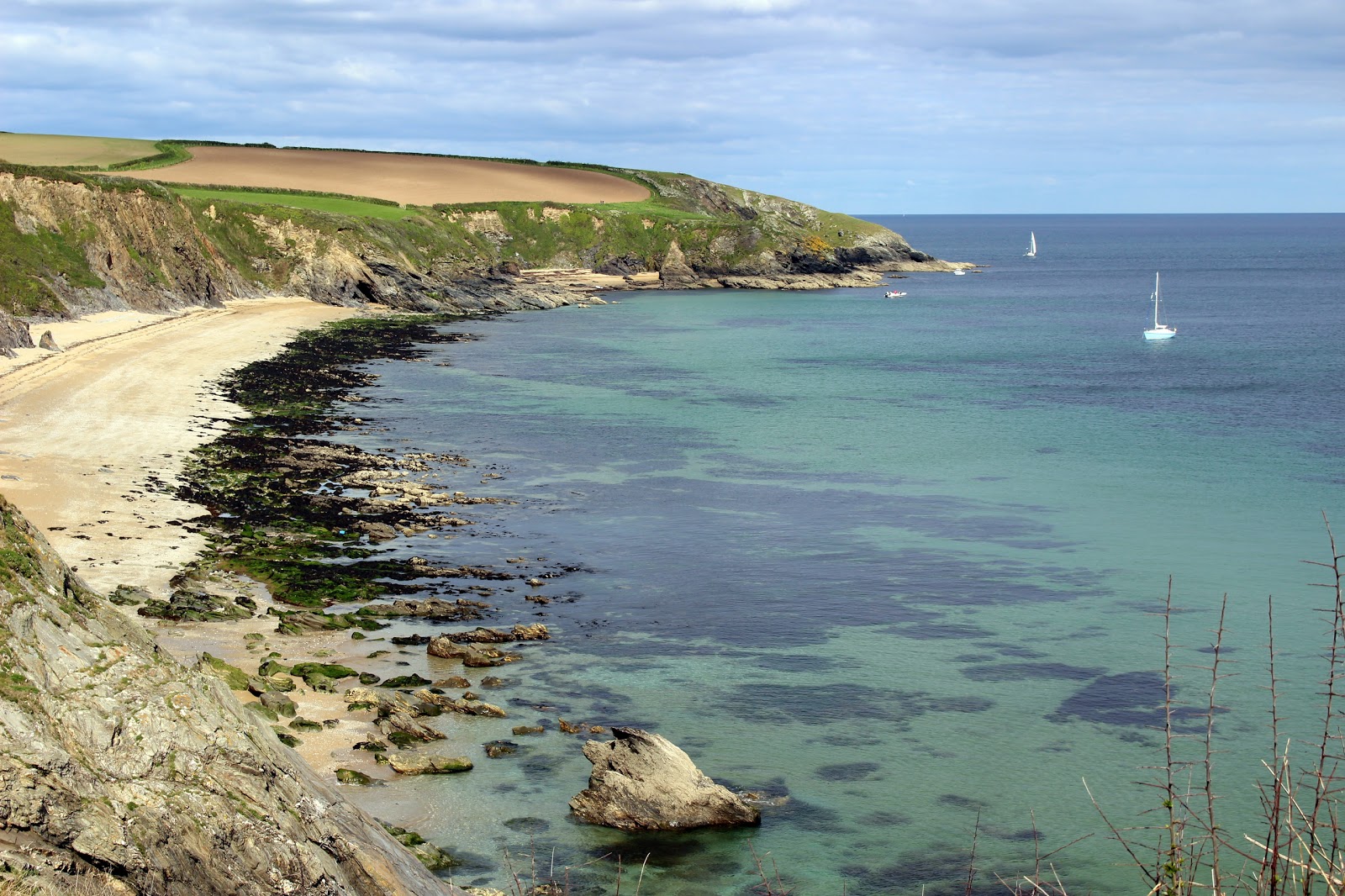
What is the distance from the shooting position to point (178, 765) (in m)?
11.2

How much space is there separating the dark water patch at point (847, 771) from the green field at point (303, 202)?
347ft

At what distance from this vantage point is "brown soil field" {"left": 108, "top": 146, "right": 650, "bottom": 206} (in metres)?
140

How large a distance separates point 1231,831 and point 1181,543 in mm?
19260

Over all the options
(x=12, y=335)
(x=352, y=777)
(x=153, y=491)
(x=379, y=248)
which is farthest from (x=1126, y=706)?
(x=379, y=248)

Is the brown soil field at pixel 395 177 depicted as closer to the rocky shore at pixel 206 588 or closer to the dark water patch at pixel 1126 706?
the rocky shore at pixel 206 588

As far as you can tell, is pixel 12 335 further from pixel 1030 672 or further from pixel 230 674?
pixel 1030 672

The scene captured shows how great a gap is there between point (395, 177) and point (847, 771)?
504 ft

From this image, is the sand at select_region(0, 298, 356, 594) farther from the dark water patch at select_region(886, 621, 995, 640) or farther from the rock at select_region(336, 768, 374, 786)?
the dark water patch at select_region(886, 621, 995, 640)

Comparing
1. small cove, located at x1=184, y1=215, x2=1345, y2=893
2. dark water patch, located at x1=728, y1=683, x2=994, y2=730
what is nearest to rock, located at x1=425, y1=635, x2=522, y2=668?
small cove, located at x1=184, y1=215, x2=1345, y2=893

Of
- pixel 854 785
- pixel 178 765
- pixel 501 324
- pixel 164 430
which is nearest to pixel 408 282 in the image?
pixel 501 324

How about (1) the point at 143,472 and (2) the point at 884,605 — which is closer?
(2) the point at 884,605

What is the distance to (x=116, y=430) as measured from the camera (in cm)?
4753

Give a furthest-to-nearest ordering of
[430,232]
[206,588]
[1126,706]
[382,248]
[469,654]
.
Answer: [430,232]
[382,248]
[206,588]
[469,654]
[1126,706]

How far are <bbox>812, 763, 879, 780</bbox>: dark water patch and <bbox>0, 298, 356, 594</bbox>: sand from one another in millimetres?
16908
